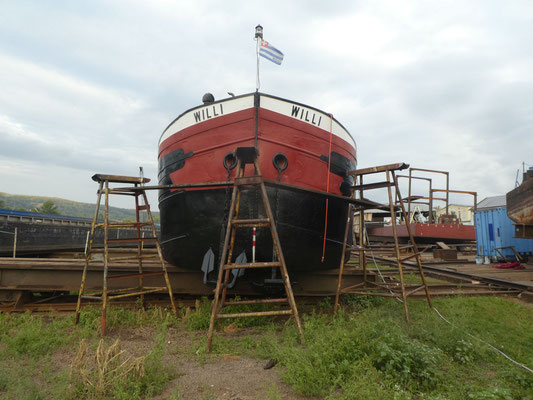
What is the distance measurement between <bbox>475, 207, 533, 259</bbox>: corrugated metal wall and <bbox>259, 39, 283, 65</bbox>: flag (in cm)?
1070

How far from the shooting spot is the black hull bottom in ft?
16.4

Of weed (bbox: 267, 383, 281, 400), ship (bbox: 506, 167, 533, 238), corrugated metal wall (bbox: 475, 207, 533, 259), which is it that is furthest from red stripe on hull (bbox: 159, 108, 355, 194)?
corrugated metal wall (bbox: 475, 207, 533, 259)

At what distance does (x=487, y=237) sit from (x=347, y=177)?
9.48 m

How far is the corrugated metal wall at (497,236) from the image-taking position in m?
11.7

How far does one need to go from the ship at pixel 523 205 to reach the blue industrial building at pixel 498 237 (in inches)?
105

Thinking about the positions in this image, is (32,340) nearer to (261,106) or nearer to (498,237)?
(261,106)

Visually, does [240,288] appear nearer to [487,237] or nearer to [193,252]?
[193,252]

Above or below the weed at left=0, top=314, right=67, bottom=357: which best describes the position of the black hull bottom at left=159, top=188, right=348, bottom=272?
above

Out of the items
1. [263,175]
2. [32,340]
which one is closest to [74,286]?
[32,340]

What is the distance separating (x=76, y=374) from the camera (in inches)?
114

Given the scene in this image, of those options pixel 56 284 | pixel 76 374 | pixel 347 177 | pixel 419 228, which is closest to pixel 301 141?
pixel 347 177

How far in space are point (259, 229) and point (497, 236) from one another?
11531mm

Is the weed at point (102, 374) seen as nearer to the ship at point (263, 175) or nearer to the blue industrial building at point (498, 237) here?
the ship at point (263, 175)

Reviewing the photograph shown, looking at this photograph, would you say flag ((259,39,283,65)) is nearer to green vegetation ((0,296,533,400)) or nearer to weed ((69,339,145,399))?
green vegetation ((0,296,533,400))
